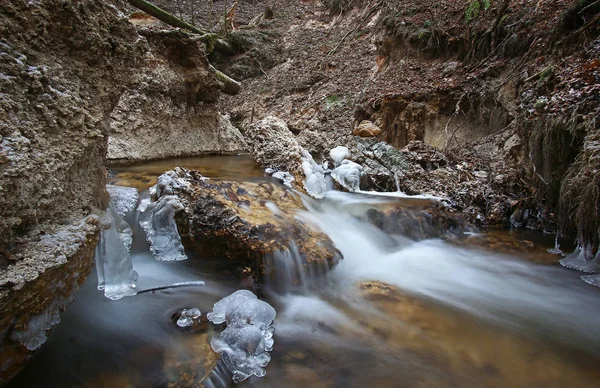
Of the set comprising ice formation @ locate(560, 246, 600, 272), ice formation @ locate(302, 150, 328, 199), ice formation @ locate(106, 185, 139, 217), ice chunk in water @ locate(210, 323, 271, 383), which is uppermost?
ice formation @ locate(302, 150, 328, 199)

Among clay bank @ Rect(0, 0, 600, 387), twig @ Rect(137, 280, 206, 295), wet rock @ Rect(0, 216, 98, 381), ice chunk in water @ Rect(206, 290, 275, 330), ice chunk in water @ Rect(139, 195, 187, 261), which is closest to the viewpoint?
wet rock @ Rect(0, 216, 98, 381)

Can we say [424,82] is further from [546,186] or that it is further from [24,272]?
[24,272]

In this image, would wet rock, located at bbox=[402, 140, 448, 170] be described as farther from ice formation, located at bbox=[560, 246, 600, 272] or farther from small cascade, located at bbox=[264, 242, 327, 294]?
small cascade, located at bbox=[264, 242, 327, 294]

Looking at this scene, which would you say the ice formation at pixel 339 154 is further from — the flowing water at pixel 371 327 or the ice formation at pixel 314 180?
the flowing water at pixel 371 327

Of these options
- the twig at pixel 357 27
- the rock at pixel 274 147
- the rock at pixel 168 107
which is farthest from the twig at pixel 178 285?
the twig at pixel 357 27

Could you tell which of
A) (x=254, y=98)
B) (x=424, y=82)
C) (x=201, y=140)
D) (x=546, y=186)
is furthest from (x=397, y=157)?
(x=254, y=98)

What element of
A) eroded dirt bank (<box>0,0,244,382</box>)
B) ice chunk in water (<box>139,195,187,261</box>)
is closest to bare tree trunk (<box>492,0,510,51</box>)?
eroded dirt bank (<box>0,0,244,382</box>)

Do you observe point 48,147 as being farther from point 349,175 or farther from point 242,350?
point 349,175

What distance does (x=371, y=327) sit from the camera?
269 centimetres

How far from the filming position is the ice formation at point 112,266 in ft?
8.09

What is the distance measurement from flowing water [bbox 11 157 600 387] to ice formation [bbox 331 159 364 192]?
1829 millimetres

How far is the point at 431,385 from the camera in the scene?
2105 millimetres

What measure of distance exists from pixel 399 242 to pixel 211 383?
317cm

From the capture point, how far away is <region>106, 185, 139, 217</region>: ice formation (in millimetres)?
3813
